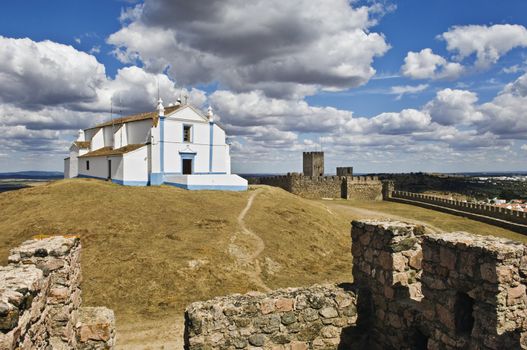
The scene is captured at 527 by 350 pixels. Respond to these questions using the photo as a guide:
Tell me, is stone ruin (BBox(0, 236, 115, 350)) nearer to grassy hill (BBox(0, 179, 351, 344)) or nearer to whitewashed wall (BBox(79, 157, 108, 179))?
grassy hill (BBox(0, 179, 351, 344))

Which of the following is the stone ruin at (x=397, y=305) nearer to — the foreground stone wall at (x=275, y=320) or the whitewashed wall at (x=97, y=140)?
the foreground stone wall at (x=275, y=320)

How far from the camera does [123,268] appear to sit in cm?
1647

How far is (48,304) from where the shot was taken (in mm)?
5926

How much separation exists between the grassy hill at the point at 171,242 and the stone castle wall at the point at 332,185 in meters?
20.5

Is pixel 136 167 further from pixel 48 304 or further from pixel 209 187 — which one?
pixel 48 304

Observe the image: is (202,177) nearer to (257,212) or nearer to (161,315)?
(257,212)

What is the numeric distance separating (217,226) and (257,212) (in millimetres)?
4274

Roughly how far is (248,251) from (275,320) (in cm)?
1241

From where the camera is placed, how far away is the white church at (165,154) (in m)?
33.3

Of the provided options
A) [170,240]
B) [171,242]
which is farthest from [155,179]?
[171,242]

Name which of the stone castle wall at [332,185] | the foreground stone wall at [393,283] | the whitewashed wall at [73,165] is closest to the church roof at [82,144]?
the whitewashed wall at [73,165]

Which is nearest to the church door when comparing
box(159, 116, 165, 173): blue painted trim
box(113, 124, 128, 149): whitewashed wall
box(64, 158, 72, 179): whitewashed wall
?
box(159, 116, 165, 173): blue painted trim

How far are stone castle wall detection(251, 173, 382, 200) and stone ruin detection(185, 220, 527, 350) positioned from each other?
42577 millimetres

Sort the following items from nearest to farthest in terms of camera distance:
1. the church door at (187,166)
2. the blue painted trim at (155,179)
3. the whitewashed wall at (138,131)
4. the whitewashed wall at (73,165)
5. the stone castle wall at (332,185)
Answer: the blue painted trim at (155,179) → the whitewashed wall at (138,131) → the church door at (187,166) → the whitewashed wall at (73,165) → the stone castle wall at (332,185)
